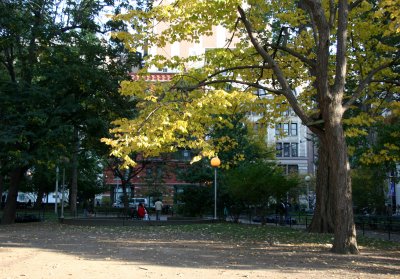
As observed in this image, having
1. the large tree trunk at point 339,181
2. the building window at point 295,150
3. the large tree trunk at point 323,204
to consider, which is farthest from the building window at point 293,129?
the large tree trunk at point 339,181

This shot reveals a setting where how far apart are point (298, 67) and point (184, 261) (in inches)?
417

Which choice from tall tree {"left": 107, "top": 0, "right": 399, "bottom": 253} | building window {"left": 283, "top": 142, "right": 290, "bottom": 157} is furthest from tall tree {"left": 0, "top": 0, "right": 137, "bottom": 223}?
building window {"left": 283, "top": 142, "right": 290, "bottom": 157}

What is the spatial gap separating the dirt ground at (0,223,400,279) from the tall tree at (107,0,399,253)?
5.44 feet

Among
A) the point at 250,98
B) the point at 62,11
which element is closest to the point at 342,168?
the point at 250,98

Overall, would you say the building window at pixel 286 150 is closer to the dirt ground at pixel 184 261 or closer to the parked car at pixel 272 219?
the parked car at pixel 272 219

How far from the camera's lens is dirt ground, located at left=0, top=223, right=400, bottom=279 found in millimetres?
9033

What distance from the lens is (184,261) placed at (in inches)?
417

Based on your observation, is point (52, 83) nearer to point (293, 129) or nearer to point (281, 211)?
point (281, 211)

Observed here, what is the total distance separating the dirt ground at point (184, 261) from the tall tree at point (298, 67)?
1659 mm

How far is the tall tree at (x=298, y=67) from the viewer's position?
41.6 feet

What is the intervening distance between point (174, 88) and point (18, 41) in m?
13.2

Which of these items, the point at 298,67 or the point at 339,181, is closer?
the point at 339,181

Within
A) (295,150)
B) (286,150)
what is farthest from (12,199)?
(295,150)

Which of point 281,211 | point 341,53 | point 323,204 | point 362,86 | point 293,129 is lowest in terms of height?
point 281,211
